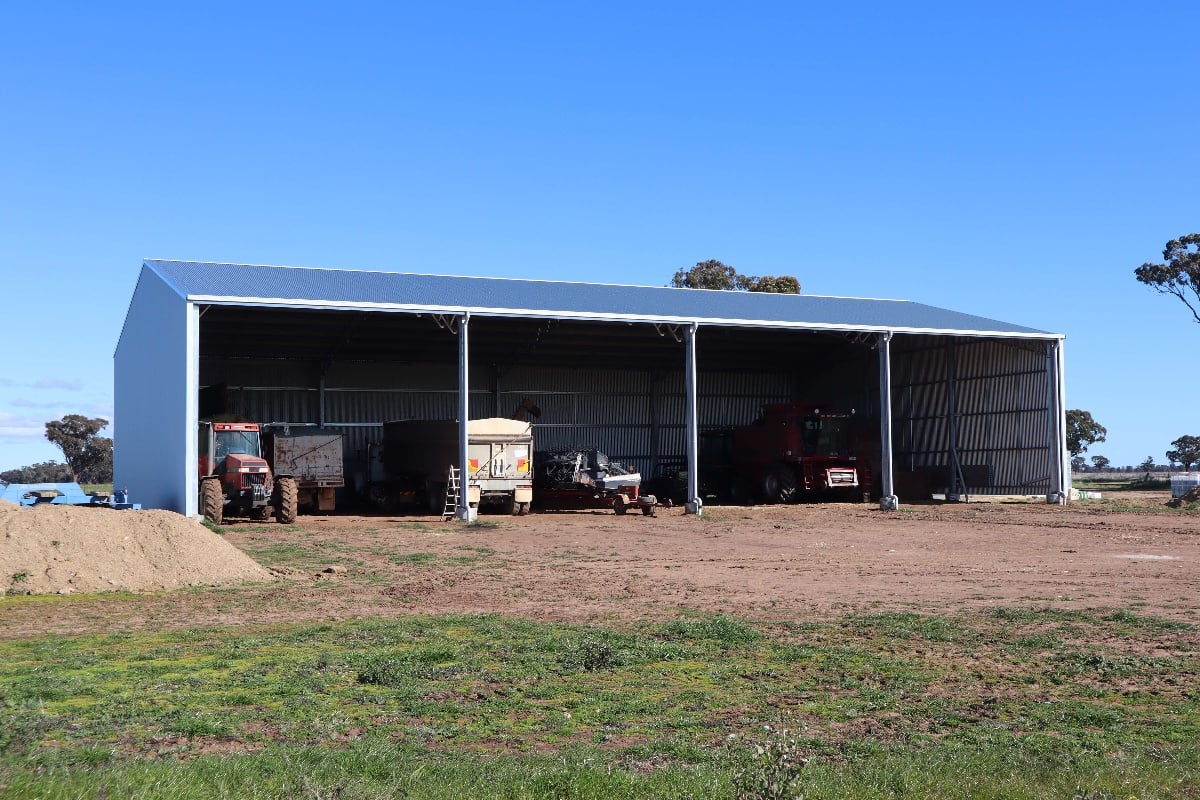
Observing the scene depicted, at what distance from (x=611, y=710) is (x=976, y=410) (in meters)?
33.9

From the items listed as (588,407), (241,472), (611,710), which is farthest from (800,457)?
(611,710)

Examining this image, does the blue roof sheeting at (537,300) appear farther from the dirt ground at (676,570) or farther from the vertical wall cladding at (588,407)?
the dirt ground at (676,570)

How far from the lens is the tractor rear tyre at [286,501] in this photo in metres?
28.7

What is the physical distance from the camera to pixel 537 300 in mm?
33531

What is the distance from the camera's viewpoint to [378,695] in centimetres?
883

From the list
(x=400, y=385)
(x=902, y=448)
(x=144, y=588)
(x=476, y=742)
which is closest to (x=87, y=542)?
(x=144, y=588)

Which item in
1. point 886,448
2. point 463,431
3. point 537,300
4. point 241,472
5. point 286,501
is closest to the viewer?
point 241,472

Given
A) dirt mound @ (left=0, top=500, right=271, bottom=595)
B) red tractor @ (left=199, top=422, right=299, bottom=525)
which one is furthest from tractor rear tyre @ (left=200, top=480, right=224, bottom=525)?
dirt mound @ (left=0, top=500, right=271, bottom=595)

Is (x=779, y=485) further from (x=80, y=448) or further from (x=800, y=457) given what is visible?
(x=80, y=448)

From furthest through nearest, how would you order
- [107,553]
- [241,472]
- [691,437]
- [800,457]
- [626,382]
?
1. [626,382]
2. [800,457]
3. [691,437]
4. [241,472]
5. [107,553]

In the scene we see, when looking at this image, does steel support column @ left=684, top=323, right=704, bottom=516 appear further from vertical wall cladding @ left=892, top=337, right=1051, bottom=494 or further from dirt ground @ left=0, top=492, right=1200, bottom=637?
vertical wall cladding @ left=892, top=337, right=1051, bottom=494

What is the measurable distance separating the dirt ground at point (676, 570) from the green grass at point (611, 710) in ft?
5.05

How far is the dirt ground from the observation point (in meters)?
13.8

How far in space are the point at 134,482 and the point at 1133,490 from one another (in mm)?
40579
